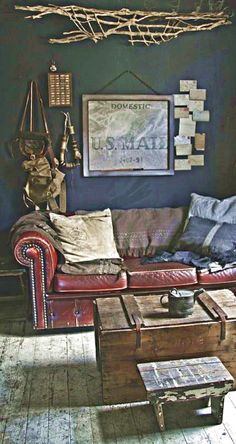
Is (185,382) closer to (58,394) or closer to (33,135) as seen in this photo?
(58,394)

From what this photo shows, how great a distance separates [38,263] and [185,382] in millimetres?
1442

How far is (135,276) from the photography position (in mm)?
3299

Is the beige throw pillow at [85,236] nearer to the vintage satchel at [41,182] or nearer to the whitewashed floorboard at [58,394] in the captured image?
the vintage satchel at [41,182]

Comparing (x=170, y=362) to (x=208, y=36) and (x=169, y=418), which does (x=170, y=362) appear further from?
(x=208, y=36)

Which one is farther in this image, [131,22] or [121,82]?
[121,82]

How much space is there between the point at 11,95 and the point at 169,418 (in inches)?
108

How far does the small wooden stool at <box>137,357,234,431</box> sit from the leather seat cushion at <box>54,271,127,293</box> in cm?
100

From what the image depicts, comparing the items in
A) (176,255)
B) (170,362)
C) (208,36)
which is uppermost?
(208,36)

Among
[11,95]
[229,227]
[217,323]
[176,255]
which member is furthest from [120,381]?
[11,95]

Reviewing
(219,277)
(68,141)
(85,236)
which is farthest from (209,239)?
(68,141)

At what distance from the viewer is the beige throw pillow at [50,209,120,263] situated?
11.1 feet

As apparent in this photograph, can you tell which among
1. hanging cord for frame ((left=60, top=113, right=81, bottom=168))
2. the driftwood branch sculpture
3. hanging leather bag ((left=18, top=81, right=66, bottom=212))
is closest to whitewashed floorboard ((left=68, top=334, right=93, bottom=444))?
hanging leather bag ((left=18, top=81, right=66, bottom=212))

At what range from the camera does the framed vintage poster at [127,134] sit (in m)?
3.91

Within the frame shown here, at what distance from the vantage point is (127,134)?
3.98 meters
